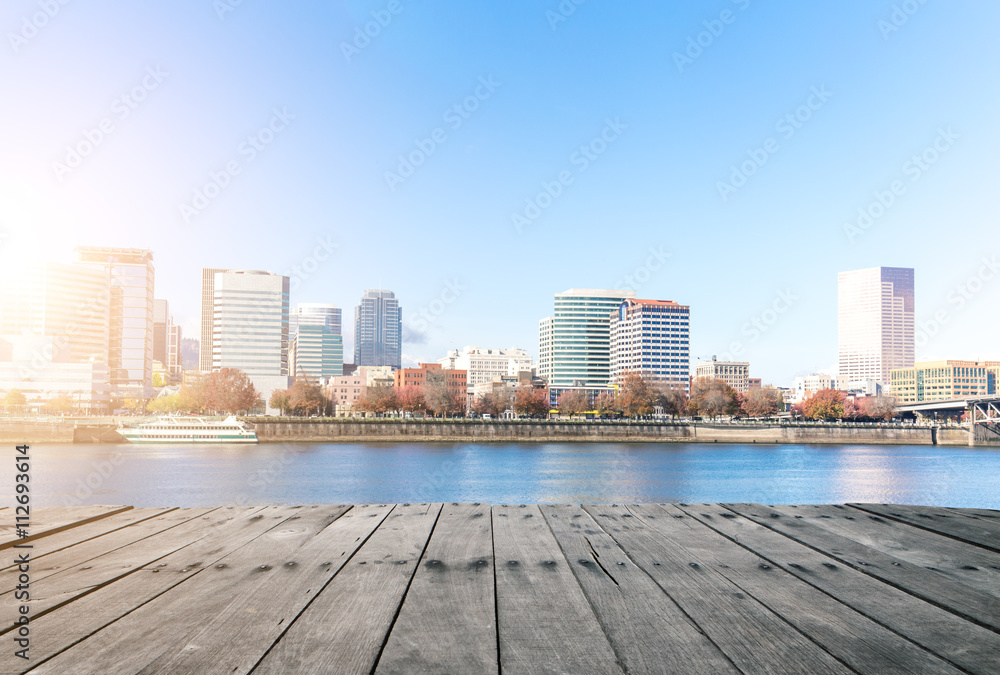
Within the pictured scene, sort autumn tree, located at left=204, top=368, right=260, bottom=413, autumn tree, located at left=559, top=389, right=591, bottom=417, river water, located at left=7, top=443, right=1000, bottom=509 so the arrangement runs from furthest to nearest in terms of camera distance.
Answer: autumn tree, located at left=559, top=389, right=591, bottom=417
autumn tree, located at left=204, top=368, right=260, bottom=413
river water, located at left=7, top=443, right=1000, bottom=509

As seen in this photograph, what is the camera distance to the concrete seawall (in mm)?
104312

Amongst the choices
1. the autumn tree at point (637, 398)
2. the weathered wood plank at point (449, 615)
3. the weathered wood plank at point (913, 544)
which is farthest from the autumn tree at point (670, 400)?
the weathered wood plank at point (449, 615)

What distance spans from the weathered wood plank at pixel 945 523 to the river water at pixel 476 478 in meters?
31.6

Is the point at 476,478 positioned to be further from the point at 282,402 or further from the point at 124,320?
the point at 124,320

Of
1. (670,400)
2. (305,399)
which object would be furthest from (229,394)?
(670,400)

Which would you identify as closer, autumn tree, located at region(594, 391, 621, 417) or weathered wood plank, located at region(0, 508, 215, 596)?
weathered wood plank, located at region(0, 508, 215, 596)

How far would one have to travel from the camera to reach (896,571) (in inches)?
125

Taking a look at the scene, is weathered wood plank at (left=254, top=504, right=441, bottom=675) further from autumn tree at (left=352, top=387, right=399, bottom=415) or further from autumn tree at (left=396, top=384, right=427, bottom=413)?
autumn tree at (left=396, top=384, right=427, bottom=413)

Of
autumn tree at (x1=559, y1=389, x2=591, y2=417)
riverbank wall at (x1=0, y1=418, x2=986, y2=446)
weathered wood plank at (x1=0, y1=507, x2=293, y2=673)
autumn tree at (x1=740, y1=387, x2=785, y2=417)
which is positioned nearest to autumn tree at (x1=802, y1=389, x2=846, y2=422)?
autumn tree at (x1=740, y1=387, x2=785, y2=417)

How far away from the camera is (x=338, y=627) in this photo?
7.70 ft

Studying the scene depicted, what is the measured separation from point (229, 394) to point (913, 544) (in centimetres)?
13722

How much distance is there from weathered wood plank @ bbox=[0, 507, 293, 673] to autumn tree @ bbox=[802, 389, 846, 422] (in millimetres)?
160065

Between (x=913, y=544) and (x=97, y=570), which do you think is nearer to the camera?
(x=97, y=570)

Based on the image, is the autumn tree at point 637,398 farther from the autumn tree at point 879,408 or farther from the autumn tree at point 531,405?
the autumn tree at point 879,408
